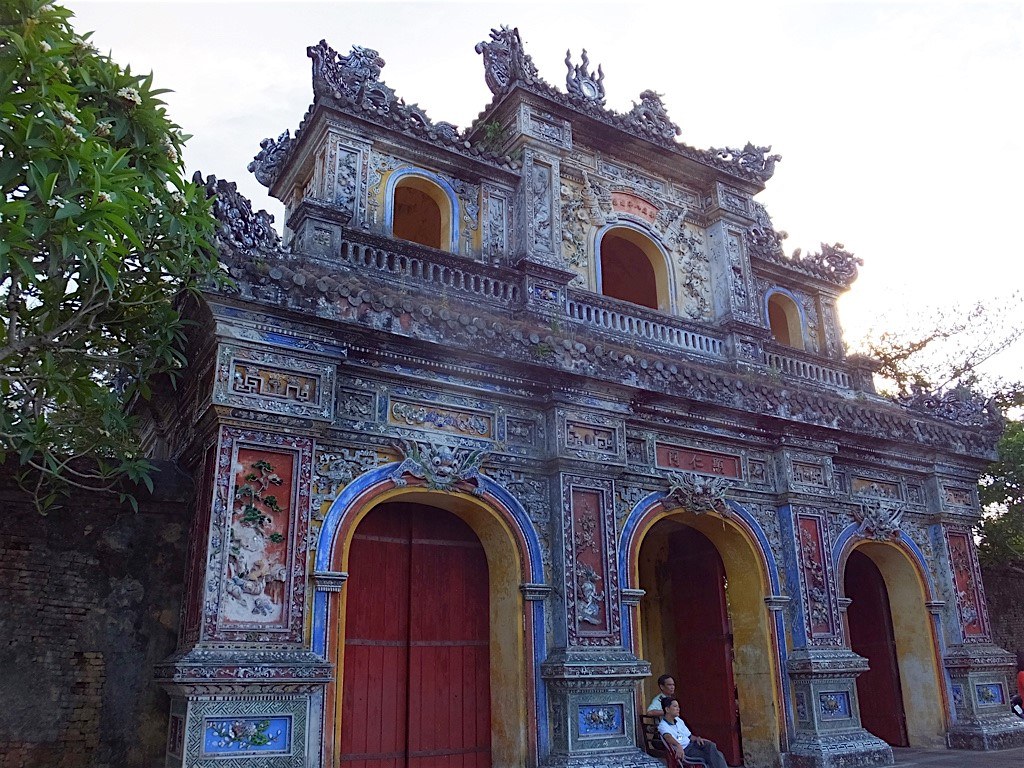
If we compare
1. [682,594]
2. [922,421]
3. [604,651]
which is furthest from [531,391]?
[922,421]

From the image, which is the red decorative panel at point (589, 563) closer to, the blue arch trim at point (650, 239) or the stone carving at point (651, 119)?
the blue arch trim at point (650, 239)

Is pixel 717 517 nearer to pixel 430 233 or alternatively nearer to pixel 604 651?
pixel 604 651

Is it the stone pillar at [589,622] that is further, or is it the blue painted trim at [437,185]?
the blue painted trim at [437,185]

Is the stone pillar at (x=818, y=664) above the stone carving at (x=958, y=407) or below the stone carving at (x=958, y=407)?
below

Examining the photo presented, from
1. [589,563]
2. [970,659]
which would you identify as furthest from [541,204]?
[970,659]

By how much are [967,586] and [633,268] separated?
251 inches

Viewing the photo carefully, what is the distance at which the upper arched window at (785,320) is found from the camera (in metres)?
13.4

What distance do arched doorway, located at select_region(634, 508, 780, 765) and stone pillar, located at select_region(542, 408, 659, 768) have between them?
2.69 ft

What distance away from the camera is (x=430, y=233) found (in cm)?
Result: 1160

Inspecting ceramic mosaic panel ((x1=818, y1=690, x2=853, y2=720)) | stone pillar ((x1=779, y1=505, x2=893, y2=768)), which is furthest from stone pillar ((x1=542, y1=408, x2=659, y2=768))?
ceramic mosaic panel ((x1=818, y1=690, x2=853, y2=720))

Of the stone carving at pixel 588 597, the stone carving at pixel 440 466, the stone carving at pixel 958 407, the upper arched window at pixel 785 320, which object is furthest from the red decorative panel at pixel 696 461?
the stone carving at pixel 958 407

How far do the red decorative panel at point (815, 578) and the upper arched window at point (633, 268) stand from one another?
339 cm

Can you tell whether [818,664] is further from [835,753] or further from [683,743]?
[683,743]

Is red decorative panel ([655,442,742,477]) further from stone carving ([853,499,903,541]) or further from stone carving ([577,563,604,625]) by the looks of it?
stone carving ([853,499,903,541])
